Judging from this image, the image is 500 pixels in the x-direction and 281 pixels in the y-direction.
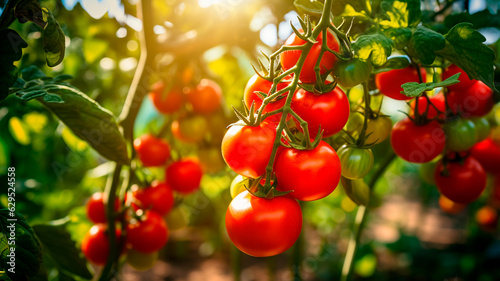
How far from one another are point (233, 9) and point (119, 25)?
0.34 metres

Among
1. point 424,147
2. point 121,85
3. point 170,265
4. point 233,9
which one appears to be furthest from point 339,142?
point 170,265

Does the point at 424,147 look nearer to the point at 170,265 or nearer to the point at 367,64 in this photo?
the point at 367,64

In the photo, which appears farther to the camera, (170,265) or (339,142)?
(170,265)

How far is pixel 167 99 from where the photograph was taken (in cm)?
101

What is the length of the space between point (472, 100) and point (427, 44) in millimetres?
244

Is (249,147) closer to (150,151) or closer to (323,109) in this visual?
(323,109)

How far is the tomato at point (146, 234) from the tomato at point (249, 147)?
20.3 inches

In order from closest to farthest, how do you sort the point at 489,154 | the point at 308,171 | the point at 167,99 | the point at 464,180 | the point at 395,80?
1. the point at 308,171
2. the point at 395,80
3. the point at 464,180
4. the point at 489,154
5. the point at 167,99

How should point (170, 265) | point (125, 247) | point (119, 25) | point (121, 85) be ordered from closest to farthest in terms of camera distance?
point (125, 247) → point (119, 25) → point (121, 85) → point (170, 265)

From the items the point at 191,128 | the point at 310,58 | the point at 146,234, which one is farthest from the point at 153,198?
the point at 310,58

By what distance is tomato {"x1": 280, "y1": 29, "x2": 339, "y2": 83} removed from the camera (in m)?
0.47

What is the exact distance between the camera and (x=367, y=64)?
475 millimetres

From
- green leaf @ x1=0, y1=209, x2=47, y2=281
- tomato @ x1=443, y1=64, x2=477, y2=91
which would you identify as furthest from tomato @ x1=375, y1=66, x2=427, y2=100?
green leaf @ x1=0, y1=209, x2=47, y2=281

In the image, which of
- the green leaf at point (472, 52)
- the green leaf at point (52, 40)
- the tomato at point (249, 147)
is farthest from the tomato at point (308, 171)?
the green leaf at point (52, 40)
